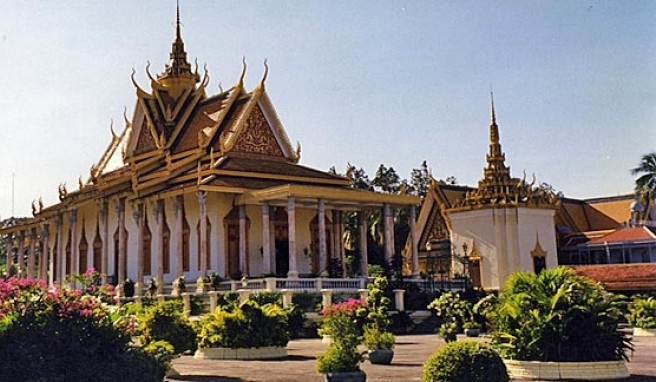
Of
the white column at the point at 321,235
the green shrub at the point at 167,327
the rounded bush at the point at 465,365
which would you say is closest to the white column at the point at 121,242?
the white column at the point at 321,235

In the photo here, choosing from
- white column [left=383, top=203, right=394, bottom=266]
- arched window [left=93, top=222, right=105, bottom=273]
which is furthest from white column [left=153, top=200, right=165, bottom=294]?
white column [left=383, top=203, right=394, bottom=266]

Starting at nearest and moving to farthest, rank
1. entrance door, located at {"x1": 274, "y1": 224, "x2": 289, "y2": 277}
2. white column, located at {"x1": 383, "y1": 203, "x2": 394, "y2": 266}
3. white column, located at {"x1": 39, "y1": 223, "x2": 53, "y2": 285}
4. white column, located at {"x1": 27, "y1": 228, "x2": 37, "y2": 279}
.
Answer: white column, located at {"x1": 383, "y1": 203, "x2": 394, "y2": 266}, entrance door, located at {"x1": 274, "y1": 224, "x2": 289, "y2": 277}, white column, located at {"x1": 39, "y1": 223, "x2": 53, "y2": 285}, white column, located at {"x1": 27, "y1": 228, "x2": 37, "y2": 279}

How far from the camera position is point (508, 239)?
32.3 m

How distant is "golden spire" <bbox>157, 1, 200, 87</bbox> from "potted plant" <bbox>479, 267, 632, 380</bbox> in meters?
28.5

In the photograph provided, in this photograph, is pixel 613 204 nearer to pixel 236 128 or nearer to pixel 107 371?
pixel 236 128

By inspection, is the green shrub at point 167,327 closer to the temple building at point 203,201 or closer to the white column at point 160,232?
the temple building at point 203,201

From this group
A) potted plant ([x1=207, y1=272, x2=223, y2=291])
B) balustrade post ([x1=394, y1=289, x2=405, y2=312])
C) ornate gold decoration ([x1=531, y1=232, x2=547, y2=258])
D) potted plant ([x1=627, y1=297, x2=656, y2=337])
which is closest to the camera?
potted plant ([x1=627, y1=297, x2=656, y2=337])

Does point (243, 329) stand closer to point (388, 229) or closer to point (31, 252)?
point (388, 229)

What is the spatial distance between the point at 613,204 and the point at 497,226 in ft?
36.8

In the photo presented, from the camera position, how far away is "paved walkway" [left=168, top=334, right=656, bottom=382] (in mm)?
11398

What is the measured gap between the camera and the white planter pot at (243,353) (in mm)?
15188

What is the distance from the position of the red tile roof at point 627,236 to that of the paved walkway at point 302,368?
57.4 feet

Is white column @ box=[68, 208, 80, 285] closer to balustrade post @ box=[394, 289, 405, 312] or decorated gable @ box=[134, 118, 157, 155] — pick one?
decorated gable @ box=[134, 118, 157, 155]

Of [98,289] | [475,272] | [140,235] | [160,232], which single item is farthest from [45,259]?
[98,289]
